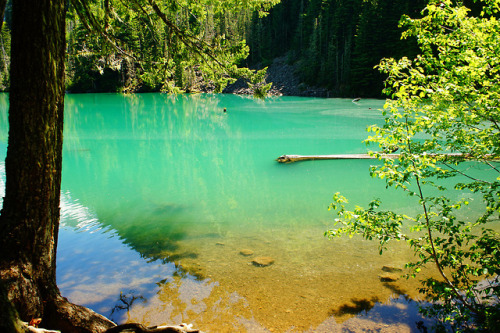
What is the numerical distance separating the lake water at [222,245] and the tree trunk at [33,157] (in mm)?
2321

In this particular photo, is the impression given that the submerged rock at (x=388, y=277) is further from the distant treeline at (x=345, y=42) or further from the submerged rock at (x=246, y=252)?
the distant treeline at (x=345, y=42)

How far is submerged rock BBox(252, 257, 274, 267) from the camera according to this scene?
20.2ft

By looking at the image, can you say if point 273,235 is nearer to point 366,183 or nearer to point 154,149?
point 366,183

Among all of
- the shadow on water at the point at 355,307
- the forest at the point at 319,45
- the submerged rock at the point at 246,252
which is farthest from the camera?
the forest at the point at 319,45

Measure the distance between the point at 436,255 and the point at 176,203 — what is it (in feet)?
25.0

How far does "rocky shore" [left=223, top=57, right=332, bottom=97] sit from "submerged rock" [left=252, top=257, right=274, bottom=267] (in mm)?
55183

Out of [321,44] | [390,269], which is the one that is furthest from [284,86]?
[390,269]

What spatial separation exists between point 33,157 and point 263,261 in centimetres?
458

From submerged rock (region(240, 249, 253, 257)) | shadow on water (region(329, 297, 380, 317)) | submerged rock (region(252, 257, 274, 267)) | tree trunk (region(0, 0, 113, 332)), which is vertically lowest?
shadow on water (region(329, 297, 380, 317))

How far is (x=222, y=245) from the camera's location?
7059 mm

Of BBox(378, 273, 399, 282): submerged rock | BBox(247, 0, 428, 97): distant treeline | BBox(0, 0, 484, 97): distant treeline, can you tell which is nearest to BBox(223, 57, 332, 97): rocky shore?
BBox(0, 0, 484, 97): distant treeline

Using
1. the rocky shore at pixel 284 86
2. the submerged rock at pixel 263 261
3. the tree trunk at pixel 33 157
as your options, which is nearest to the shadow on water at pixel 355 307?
the submerged rock at pixel 263 261

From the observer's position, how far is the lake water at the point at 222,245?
4797 millimetres

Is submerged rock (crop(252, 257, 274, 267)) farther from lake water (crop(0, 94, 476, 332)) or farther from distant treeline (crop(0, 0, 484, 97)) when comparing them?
distant treeline (crop(0, 0, 484, 97))
